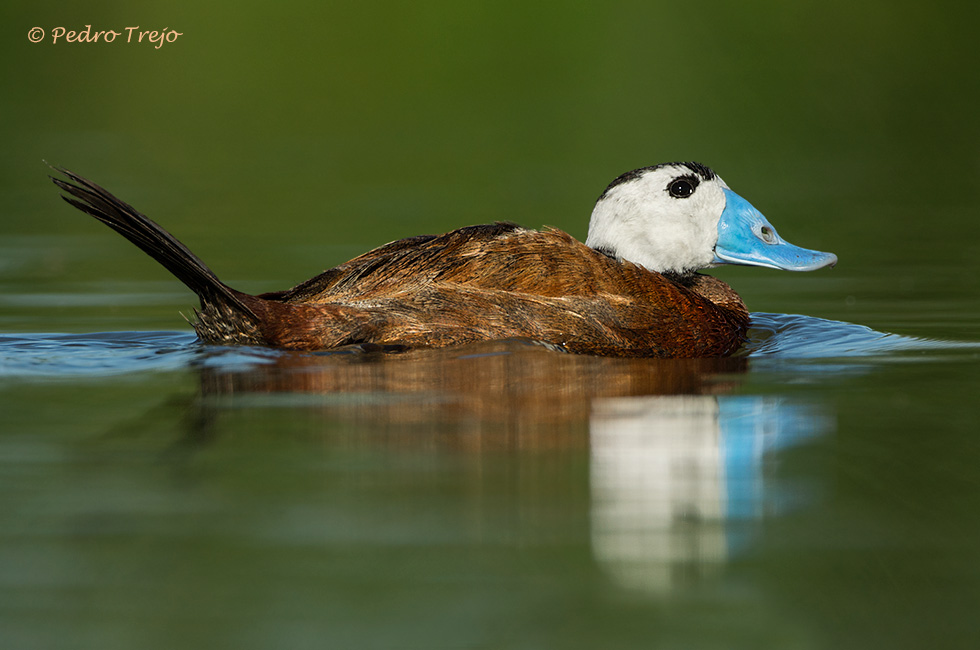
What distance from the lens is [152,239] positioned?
4441 mm

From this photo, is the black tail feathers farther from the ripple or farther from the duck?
the ripple

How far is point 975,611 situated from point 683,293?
2.95 meters

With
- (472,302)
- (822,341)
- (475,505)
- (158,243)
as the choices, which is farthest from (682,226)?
(475,505)

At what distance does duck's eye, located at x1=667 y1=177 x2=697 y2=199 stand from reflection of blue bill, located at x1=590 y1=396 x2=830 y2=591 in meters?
1.68

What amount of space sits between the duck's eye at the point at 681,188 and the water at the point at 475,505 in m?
1.28

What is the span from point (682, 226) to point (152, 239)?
2529 millimetres

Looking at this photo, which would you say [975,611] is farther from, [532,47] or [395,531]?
[532,47]

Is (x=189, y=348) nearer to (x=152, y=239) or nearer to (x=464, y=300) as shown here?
(x=152, y=239)

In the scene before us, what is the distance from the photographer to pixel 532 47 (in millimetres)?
18000

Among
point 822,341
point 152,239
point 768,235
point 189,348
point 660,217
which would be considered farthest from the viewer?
point 768,235

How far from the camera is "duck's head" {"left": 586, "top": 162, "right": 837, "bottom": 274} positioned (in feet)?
19.1

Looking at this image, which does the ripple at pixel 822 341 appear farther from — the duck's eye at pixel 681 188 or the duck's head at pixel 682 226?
the duck's eye at pixel 681 188

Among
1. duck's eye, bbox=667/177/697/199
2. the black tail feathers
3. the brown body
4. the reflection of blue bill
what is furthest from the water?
duck's eye, bbox=667/177/697/199

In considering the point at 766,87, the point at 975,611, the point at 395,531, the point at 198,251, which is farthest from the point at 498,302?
the point at 766,87
